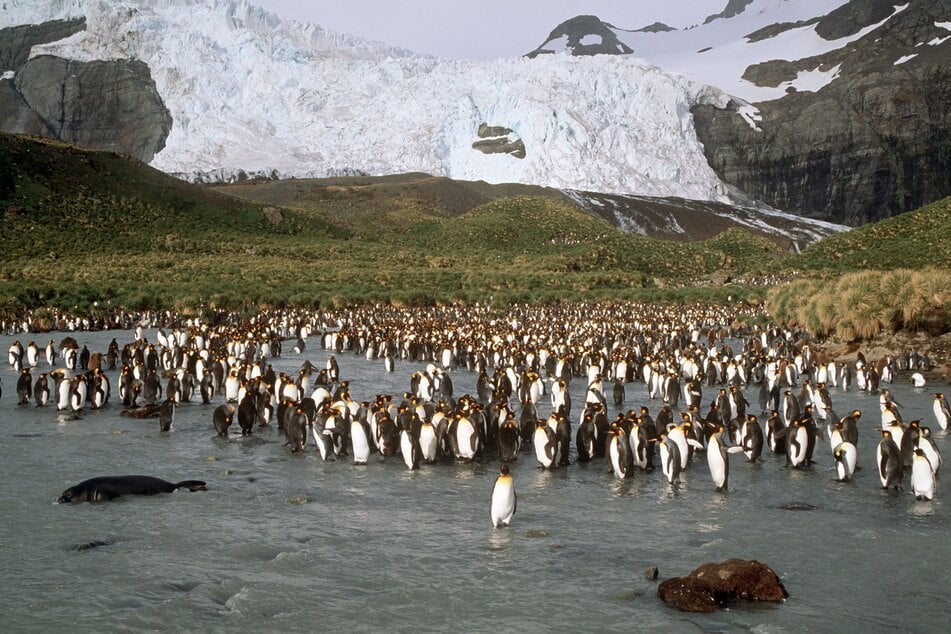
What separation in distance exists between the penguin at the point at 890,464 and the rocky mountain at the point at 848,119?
11260 cm

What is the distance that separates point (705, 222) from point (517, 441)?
8913cm

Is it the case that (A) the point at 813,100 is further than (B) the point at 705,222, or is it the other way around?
(A) the point at 813,100

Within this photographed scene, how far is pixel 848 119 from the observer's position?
110938 mm

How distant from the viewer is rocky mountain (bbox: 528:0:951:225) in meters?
108

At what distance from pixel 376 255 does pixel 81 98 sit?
73767 mm

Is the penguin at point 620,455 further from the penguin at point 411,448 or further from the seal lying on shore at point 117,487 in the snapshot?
the seal lying on shore at point 117,487

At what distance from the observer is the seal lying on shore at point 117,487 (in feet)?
26.7

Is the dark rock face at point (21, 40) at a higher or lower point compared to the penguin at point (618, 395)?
higher

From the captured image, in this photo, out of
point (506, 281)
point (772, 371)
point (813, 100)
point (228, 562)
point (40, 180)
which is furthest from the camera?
point (813, 100)

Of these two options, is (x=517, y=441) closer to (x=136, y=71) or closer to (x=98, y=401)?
(x=98, y=401)

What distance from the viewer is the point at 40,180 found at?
59344 millimetres

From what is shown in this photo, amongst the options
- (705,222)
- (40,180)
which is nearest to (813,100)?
(705,222)

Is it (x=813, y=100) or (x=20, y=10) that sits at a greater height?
(x=20, y=10)

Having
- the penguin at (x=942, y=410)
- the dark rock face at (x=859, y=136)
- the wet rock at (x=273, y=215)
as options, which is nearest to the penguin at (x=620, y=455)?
the penguin at (x=942, y=410)
